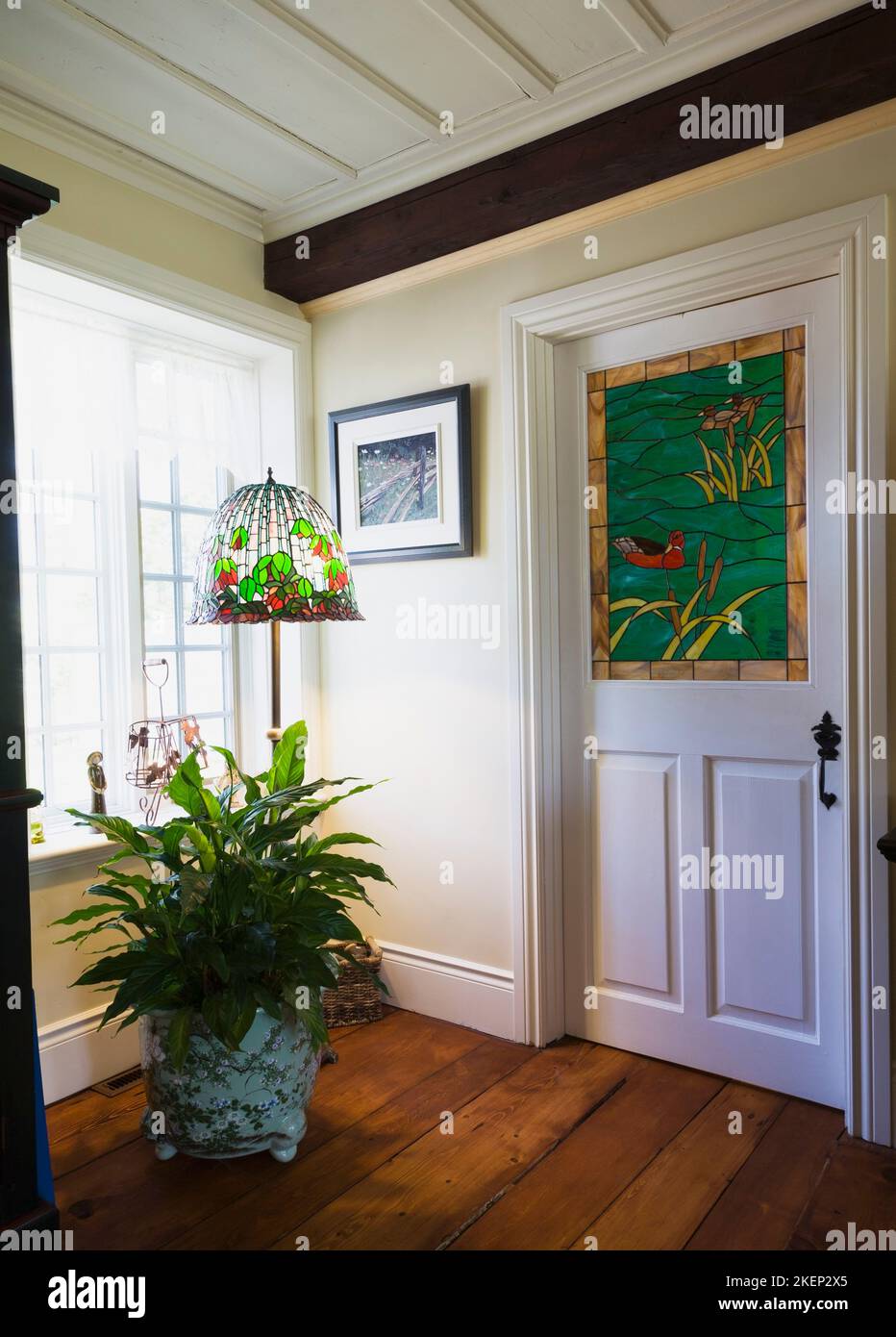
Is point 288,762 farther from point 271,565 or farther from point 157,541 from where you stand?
point 157,541

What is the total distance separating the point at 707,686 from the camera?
2494mm

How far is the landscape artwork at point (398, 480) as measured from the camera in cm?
289

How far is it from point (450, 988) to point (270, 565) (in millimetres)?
1502

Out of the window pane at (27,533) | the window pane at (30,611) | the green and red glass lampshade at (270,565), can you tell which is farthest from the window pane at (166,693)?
the green and red glass lampshade at (270,565)

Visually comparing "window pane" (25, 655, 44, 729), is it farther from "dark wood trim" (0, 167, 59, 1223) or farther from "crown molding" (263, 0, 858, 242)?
"crown molding" (263, 0, 858, 242)

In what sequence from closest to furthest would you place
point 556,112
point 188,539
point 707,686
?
point 556,112 → point 707,686 → point 188,539

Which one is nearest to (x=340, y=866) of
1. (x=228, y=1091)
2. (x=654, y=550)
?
(x=228, y=1091)

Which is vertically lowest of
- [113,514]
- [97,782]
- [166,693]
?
[97,782]

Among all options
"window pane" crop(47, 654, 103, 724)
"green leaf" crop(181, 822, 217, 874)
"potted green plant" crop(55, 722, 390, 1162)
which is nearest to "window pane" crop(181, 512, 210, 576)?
"window pane" crop(47, 654, 103, 724)

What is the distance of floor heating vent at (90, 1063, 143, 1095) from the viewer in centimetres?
253

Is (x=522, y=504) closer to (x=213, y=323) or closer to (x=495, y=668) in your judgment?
(x=495, y=668)

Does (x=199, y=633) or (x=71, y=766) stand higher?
(x=199, y=633)

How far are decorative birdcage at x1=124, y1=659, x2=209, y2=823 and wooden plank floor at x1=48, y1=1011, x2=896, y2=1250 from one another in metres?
0.86

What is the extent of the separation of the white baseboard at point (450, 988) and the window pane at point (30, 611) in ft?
4.91
